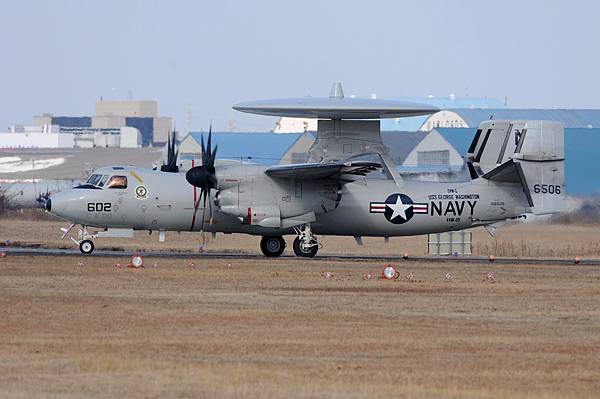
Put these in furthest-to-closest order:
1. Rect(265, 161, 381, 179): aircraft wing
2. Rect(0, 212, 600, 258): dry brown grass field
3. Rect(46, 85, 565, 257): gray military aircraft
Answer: Rect(0, 212, 600, 258): dry brown grass field, Rect(46, 85, 565, 257): gray military aircraft, Rect(265, 161, 381, 179): aircraft wing

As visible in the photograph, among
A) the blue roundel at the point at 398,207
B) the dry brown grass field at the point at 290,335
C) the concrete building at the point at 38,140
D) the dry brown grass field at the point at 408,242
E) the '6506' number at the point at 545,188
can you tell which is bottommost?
the dry brown grass field at the point at 290,335

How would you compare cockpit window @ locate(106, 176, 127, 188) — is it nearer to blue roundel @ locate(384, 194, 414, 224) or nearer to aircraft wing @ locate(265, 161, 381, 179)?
aircraft wing @ locate(265, 161, 381, 179)

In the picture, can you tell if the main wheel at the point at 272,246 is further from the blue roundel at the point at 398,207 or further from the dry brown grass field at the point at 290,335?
the dry brown grass field at the point at 290,335

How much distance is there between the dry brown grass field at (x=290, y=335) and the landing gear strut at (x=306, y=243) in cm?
890

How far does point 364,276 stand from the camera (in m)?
34.2

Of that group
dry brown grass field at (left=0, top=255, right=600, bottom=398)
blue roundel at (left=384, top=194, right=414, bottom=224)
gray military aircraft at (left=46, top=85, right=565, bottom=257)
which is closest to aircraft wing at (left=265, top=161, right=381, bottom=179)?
gray military aircraft at (left=46, top=85, right=565, bottom=257)

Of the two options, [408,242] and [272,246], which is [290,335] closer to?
[272,246]

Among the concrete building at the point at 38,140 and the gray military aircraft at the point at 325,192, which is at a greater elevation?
the concrete building at the point at 38,140

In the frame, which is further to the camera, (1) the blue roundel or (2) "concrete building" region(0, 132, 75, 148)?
(2) "concrete building" region(0, 132, 75, 148)

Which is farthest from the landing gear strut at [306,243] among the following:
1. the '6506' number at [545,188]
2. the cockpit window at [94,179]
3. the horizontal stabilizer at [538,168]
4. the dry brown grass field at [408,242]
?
the dry brown grass field at [408,242]

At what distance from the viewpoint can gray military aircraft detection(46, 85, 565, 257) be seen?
4241cm

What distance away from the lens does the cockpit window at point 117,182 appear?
42.8 metres

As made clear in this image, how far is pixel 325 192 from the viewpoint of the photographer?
4338cm

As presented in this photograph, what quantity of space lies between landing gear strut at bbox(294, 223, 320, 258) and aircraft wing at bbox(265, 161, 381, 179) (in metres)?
1.91
